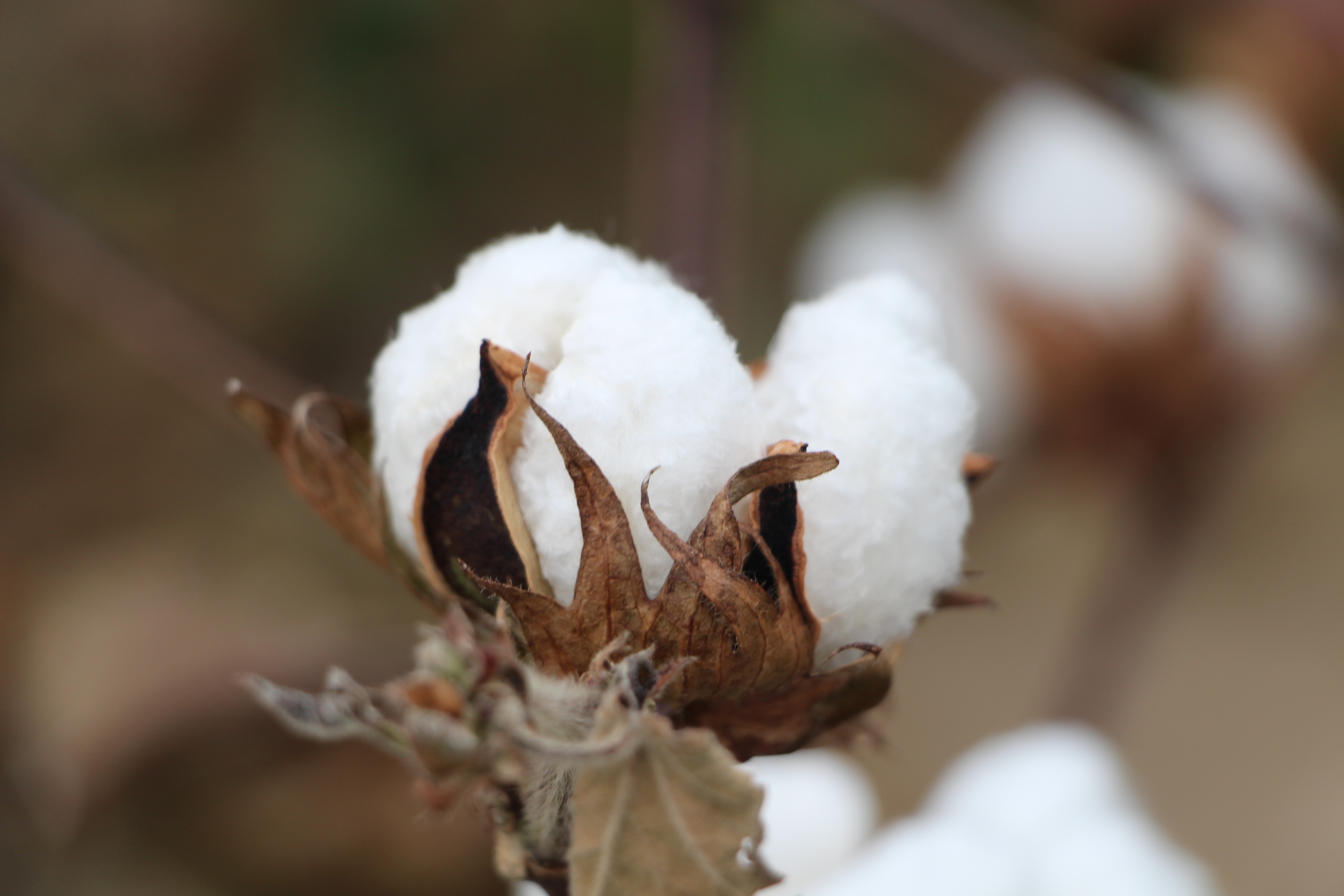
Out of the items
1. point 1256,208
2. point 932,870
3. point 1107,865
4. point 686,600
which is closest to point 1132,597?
point 1256,208

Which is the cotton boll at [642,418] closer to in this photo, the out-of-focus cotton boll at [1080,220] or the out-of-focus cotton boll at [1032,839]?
the out-of-focus cotton boll at [1032,839]

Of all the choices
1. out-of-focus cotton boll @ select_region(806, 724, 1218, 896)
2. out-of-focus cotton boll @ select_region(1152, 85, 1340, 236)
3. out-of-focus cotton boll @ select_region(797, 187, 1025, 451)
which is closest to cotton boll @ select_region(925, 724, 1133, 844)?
out-of-focus cotton boll @ select_region(806, 724, 1218, 896)

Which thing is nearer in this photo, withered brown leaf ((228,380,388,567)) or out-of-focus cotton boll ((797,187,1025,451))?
withered brown leaf ((228,380,388,567))

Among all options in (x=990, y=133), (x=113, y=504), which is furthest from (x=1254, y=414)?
(x=113, y=504)

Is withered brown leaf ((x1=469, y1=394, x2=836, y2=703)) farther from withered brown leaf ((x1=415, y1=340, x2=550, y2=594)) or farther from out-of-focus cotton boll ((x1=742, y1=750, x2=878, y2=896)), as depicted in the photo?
out-of-focus cotton boll ((x1=742, y1=750, x2=878, y2=896))

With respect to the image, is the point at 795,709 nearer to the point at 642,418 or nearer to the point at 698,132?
the point at 642,418

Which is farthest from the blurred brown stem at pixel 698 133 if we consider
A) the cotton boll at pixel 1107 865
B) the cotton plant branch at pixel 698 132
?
the cotton boll at pixel 1107 865
